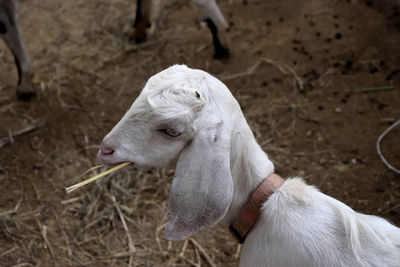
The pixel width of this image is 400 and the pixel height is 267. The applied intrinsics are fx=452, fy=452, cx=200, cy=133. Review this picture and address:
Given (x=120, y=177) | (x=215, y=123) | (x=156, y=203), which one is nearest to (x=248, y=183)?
(x=215, y=123)

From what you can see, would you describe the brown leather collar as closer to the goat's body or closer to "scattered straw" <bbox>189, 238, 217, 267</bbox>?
the goat's body

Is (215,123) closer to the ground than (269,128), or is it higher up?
higher up

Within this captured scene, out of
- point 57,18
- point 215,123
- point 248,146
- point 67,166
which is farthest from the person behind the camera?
point 57,18

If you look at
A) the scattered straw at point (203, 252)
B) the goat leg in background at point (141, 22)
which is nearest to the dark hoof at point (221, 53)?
the goat leg in background at point (141, 22)

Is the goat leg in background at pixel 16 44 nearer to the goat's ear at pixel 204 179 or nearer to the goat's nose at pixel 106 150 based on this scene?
the goat's nose at pixel 106 150

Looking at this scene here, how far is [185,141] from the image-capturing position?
1.90 metres

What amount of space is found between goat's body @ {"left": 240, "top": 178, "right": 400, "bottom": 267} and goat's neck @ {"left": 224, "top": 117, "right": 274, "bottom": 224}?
0.35 ft

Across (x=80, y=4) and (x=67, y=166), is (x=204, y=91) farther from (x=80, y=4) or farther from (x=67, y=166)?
(x=80, y=4)

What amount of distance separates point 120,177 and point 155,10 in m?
2.26

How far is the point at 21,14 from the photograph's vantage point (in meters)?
5.50

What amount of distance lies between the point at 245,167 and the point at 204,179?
30 centimetres

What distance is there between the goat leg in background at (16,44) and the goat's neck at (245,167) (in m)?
2.88

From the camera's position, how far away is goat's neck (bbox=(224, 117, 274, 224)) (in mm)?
2002

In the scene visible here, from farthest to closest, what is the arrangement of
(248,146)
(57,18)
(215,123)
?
1. (57,18)
2. (248,146)
3. (215,123)
